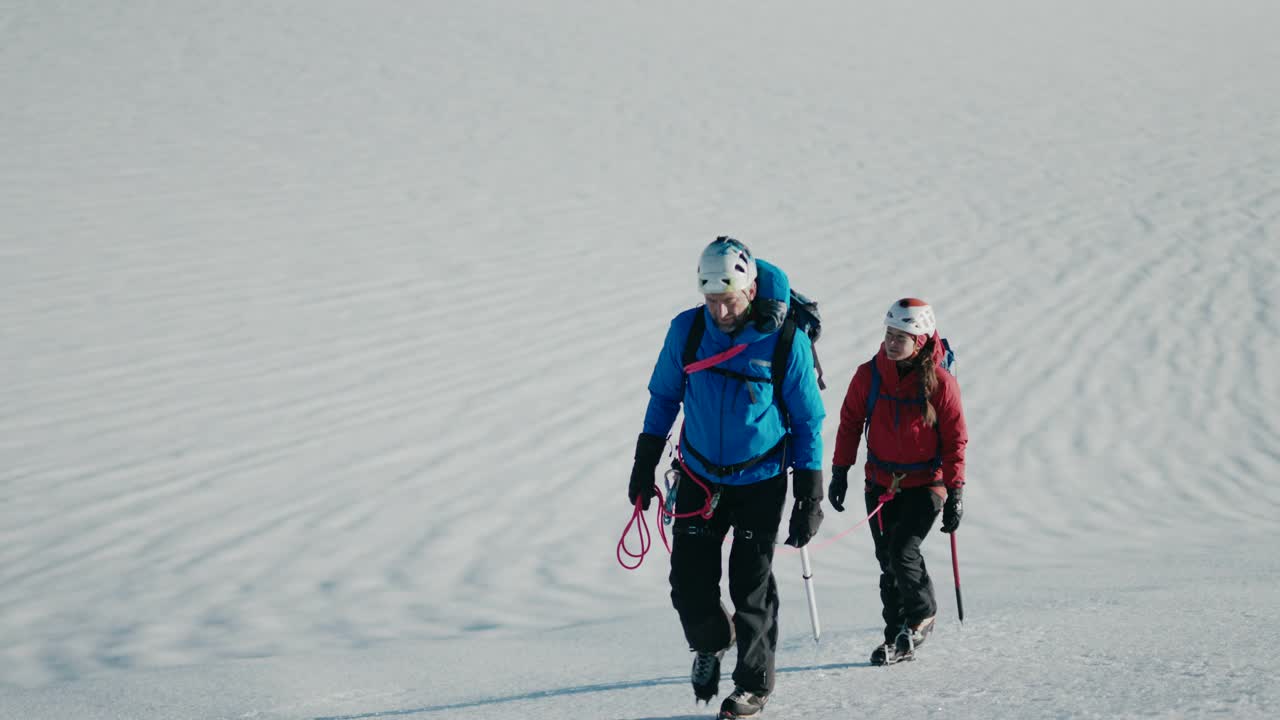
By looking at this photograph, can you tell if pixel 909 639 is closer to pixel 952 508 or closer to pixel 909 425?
pixel 952 508

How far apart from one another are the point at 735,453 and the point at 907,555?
3.35 feet

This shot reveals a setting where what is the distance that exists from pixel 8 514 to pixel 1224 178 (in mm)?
14057

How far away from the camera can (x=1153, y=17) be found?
24844 millimetres

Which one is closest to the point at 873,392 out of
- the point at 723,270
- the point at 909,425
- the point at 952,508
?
the point at 909,425

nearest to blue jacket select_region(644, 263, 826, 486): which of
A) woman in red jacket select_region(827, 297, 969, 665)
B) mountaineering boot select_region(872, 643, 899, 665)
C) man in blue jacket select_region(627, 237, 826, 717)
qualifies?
man in blue jacket select_region(627, 237, 826, 717)

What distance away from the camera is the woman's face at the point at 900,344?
3.83m

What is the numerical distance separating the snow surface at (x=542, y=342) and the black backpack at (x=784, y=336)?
1.05m

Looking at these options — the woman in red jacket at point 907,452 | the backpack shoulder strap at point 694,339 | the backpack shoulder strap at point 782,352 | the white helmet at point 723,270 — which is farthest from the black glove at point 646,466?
Result: the woman in red jacket at point 907,452

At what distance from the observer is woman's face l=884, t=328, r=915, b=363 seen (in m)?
3.83

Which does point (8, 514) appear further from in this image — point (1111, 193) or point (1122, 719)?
point (1111, 193)

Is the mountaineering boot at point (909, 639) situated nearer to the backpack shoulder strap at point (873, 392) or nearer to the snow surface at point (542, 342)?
the snow surface at point (542, 342)

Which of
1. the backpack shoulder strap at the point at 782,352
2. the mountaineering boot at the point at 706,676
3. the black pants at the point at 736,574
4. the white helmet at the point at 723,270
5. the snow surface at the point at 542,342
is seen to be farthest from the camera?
the snow surface at the point at 542,342

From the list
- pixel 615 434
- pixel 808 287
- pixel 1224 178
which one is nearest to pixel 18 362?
pixel 615 434

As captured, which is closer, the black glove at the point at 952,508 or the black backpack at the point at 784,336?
the black backpack at the point at 784,336
